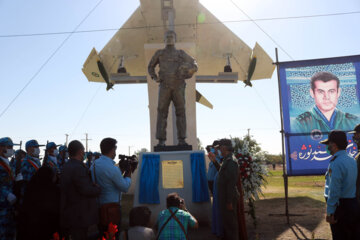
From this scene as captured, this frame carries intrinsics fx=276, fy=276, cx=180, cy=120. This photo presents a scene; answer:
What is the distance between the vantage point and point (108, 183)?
351 centimetres

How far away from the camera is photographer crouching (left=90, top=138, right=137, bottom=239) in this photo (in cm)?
341

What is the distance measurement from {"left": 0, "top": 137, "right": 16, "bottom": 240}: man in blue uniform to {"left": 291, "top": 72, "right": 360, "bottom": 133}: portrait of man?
608 cm

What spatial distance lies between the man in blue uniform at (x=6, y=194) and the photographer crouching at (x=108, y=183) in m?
1.47

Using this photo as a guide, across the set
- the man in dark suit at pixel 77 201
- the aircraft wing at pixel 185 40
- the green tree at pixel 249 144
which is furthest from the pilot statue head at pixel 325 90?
the aircraft wing at pixel 185 40

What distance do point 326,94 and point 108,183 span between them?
19.9ft

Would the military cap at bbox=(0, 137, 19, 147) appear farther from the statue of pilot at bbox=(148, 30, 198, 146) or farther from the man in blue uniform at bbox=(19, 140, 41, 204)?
the statue of pilot at bbox=(148, 30, 198, 146)

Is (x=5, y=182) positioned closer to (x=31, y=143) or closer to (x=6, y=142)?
(x=6, y=142)

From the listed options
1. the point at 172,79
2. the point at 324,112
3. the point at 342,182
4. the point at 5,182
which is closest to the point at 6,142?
the point at 5,182

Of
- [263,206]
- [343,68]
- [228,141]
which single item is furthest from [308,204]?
[228,141]

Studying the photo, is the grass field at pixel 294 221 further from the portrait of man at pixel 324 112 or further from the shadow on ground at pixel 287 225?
the portrait of man at pixel 324 112

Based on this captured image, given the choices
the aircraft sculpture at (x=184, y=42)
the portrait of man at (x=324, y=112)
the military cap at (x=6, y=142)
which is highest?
the aircraft sculpture at (x=184, y=42)

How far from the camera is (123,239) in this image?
9.12 feet

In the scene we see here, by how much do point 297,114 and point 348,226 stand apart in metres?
3.92

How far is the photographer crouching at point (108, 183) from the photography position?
3408 mm
